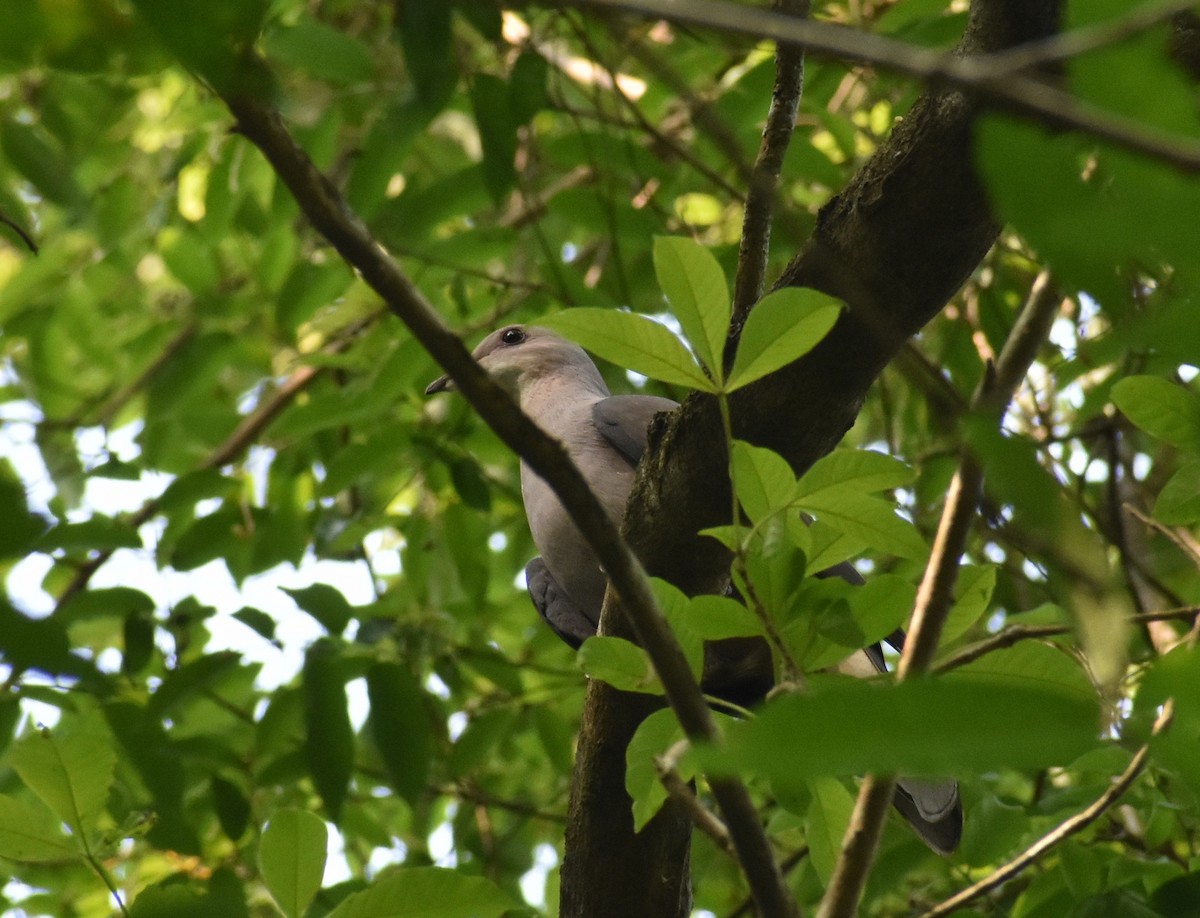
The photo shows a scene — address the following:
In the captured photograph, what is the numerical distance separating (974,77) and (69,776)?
2.10 m

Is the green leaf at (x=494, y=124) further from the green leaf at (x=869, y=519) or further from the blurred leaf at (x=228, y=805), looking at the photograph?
the blurred leaf at (x=228, y=805)

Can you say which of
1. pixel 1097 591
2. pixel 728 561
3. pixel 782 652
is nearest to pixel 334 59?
pixel 728 561

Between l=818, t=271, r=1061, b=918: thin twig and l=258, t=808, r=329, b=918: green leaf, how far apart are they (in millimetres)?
1043

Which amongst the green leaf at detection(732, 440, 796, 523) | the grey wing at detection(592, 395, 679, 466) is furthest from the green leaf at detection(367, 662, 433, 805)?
the green leaf at detection(732, 440, 796, 523)

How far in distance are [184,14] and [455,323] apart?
329 cm

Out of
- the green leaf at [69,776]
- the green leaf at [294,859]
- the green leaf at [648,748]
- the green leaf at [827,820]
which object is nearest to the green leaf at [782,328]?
the green leaf at [648,748]

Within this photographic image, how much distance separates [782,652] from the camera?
178 cm

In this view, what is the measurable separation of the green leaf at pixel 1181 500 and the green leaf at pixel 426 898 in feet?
4.54

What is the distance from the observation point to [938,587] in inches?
59.6

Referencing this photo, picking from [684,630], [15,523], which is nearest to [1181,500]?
[684,630]

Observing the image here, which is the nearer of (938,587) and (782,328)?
(938,587)

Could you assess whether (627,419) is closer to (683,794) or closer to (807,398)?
(807,398)

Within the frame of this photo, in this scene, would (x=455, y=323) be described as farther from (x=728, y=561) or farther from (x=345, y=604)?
(x=728, y=561)

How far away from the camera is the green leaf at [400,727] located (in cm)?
342
